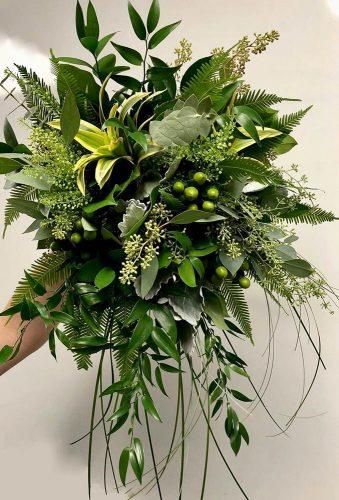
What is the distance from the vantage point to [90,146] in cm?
83

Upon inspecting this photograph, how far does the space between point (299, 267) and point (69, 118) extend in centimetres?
46

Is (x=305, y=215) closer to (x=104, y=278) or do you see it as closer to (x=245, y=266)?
(x=245, y=266)

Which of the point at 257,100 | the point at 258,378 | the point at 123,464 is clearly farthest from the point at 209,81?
the point at 258,378

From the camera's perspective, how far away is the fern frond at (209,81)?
32.7 inches

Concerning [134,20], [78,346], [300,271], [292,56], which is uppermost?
[292,56]

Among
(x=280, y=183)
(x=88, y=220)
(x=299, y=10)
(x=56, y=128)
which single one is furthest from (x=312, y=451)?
(x=299, y=10)

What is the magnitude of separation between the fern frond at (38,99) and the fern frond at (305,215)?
1.38 feet

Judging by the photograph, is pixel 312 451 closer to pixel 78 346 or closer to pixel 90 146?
pixel 78 346

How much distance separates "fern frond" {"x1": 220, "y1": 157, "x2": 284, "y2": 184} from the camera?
2.55 ft

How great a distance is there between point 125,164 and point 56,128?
0.40ft

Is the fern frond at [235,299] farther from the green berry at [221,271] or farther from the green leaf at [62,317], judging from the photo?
the green leaf at [62,317]

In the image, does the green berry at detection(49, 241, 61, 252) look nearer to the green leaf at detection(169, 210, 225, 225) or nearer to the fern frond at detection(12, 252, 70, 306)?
the fern frond at detection(12, 252, 70, 306)

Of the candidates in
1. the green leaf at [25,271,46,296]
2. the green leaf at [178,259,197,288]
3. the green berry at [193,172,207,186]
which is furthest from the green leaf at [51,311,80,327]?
the green berry at [193,172,207,186]

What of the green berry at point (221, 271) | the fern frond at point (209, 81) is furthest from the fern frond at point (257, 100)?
the green berry at point (221, 271)
